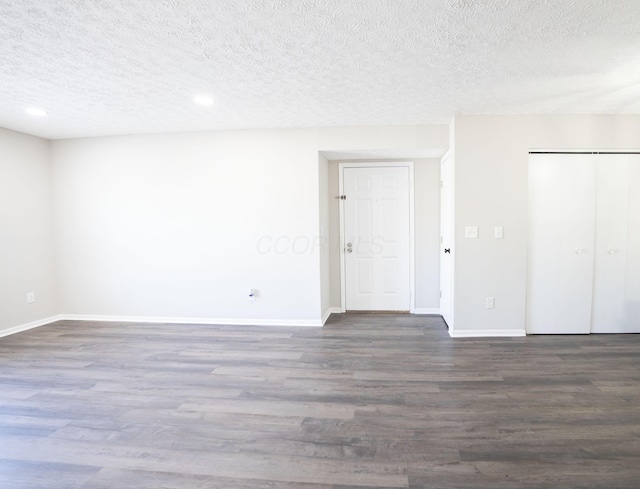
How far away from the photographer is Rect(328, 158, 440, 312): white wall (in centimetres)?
416

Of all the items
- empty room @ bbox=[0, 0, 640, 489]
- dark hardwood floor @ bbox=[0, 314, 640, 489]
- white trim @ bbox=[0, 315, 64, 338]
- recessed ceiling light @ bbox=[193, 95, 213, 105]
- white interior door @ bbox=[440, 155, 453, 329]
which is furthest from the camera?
white trim @ bbox=[0, 315, 64, 338]

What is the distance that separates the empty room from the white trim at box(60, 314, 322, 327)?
0.04 meters

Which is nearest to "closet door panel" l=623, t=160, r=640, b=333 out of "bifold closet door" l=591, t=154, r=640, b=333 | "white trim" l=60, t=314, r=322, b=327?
"bifold closet door" l=591, t=154, r=640, b=333

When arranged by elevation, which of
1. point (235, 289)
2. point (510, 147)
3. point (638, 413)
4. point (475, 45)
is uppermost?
point (475, 45)

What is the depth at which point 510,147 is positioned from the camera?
3254mm

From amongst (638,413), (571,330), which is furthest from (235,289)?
(571,330)

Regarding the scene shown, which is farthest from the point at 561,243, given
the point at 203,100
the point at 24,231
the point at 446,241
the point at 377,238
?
the point at 24,231

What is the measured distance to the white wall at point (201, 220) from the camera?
372 centimetres

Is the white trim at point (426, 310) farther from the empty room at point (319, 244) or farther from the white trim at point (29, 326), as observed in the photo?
the white trim at point (29, 326)

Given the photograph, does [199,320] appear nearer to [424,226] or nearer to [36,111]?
[36,111]

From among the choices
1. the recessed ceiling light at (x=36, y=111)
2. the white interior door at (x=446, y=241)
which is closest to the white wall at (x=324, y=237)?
the white interior door at (x=446, y=241)

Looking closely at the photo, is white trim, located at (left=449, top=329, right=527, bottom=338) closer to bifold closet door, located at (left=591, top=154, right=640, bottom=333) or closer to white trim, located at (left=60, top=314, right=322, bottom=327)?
bifold closet door, located at (left=591, top=154, right=640, bottom=333)

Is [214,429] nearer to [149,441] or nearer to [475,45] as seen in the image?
[149,441]

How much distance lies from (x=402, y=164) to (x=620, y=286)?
2897 millimetres
